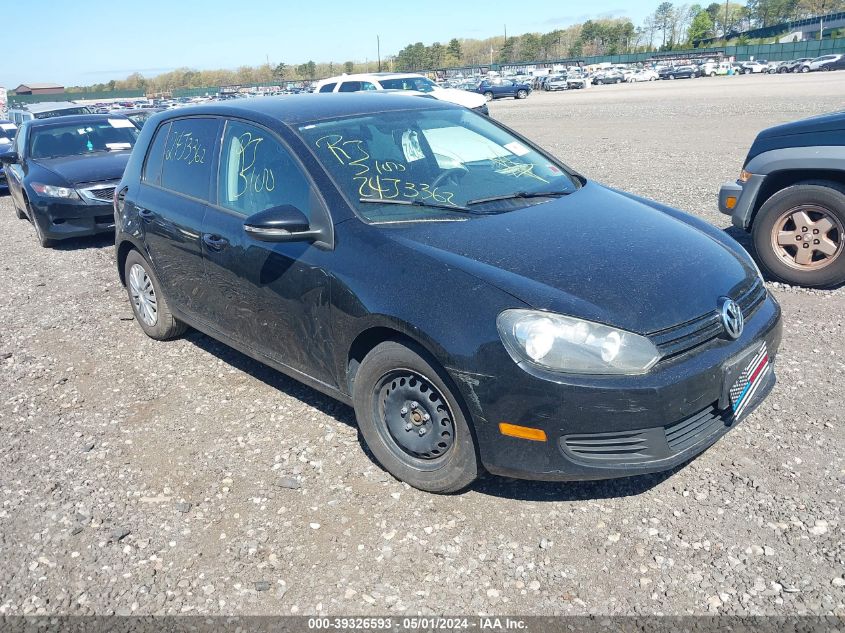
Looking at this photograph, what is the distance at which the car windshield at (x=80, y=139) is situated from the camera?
9.94 metres

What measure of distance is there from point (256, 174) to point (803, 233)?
4.33 m

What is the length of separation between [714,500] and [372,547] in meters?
1.57

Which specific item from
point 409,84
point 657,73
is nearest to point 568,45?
point 657,73

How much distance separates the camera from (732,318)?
10.0ft

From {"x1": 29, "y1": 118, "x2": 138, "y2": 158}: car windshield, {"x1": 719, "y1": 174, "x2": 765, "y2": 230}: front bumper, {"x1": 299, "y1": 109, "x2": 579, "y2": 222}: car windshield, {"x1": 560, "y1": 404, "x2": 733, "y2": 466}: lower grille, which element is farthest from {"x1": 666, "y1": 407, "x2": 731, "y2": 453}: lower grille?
{"x1": 29, "y1": 118, "x2": 138, "y2": 158}: car windshield

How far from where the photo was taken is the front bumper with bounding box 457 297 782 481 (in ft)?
8.96

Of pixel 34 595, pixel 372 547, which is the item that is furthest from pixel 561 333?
pixel 34 595

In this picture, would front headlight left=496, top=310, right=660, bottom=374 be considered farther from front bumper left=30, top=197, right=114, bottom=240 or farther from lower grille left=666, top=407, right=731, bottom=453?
front bumper left=30, top=197, right=114, bottom=240

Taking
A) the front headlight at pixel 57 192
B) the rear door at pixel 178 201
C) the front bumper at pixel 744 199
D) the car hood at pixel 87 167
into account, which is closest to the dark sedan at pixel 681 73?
the car hood at pixel 87 167

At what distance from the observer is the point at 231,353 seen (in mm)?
5203

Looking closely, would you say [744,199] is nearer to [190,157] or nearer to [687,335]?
[687,335]

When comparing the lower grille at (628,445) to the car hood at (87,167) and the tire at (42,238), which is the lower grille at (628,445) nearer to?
the car hood at (87,167)

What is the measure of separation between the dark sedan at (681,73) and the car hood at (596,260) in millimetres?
70535

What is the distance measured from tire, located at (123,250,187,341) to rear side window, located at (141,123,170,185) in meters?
0.60
